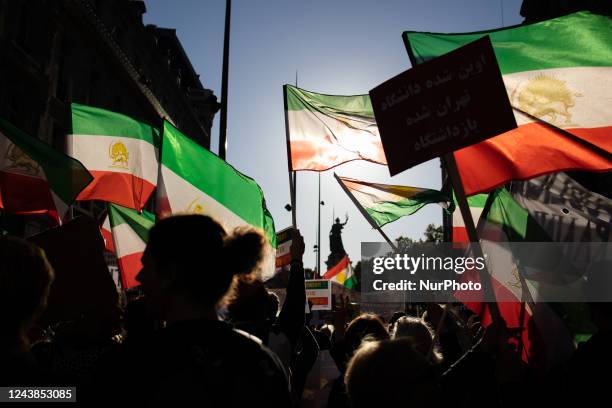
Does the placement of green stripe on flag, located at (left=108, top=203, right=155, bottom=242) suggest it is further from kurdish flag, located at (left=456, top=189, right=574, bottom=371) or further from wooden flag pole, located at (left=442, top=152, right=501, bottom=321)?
wooden flag pole, located at (left=442, top=152, right=501, bottom=321)

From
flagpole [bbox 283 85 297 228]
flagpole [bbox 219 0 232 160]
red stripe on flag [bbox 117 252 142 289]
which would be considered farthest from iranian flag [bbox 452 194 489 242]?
flagpole [bbox 219 0 232 160]

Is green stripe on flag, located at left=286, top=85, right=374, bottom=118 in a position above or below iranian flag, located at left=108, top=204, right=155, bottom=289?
above

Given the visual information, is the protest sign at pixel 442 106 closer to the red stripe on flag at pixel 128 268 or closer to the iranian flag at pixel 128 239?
the red stripe on flag at pixel 128 268

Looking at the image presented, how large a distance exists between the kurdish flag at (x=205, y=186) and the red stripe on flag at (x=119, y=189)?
130 centimetres

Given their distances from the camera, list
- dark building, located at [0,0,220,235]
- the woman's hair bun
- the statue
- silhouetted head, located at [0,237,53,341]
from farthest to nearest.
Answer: the statue < dark building, located at [0,0,220,235] < the woman's hair bun < silhouetted head, located at [0,237,53,341]

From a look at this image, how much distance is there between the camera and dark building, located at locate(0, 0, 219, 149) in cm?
1842

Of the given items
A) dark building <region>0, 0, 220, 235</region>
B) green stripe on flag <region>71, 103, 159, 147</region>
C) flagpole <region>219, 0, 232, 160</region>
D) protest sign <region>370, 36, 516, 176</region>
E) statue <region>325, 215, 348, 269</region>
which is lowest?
statue <region>325, 215, 348, 269</region>

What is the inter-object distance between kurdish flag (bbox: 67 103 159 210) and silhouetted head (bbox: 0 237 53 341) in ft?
16.2

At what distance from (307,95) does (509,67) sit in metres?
2.27

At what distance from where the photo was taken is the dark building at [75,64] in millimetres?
18422

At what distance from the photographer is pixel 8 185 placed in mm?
5598

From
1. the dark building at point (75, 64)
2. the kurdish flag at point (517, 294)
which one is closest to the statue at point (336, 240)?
the dark building at point (75, 64)

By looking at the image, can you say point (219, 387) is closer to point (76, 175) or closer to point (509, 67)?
point (509, 67)

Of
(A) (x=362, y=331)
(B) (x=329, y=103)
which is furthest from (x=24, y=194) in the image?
(A) (x=362, y=331)
